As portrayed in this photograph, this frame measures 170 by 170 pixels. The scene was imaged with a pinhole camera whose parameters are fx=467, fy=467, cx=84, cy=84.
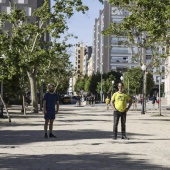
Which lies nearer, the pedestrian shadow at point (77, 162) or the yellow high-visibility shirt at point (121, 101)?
the pedestrian shadow at point (77, 162)

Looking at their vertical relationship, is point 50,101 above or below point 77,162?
above

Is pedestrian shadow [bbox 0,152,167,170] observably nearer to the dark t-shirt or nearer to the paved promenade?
the paved promenade

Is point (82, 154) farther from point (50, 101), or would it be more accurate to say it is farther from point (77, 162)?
point (50, 101)

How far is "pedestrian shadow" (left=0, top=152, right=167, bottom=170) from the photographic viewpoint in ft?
29.7

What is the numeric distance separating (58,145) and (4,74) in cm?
1609

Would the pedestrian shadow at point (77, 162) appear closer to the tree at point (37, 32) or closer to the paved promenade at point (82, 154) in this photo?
the paved promenade at point (82, 154)

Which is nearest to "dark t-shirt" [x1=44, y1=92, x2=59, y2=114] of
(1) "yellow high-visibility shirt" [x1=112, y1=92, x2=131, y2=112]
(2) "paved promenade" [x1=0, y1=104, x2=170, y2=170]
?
(2) "paved promenade" [x1=0, y1=104, x2=170, y2=170]

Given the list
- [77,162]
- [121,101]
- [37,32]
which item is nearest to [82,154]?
[77,162]

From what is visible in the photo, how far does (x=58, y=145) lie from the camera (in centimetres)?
1307

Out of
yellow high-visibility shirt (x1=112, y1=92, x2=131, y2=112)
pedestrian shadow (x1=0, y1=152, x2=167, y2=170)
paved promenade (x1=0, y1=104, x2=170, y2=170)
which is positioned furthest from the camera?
yellow high-visibility shirt (x1=112, y1=92, x2=131, y2=112)

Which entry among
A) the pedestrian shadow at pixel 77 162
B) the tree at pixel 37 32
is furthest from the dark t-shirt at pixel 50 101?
the tree at pixel 37 32

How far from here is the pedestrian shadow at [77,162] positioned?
9.06 meters

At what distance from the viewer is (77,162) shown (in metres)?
9.70

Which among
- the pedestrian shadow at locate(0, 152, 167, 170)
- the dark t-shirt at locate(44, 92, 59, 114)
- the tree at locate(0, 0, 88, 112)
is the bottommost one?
the pedestrian shadow at locate(0, 152, 167, 170)
